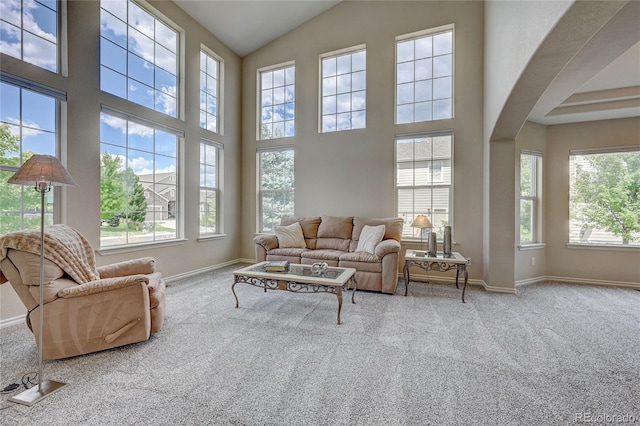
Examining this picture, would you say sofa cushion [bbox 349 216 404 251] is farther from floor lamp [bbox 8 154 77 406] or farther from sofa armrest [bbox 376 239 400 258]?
floor lamp [bbox 8 154 77 406]

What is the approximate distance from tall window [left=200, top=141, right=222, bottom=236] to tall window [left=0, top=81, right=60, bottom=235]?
220cm

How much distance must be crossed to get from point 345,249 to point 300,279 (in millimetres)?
1837

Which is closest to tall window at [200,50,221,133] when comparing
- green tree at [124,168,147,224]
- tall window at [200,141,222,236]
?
tall window at [200,141,222,236]

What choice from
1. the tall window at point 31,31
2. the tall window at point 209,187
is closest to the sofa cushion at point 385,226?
the tall window at point 209,187

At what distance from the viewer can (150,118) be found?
161 inches

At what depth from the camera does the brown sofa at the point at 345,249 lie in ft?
12.5

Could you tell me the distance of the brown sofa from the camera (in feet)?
12.5

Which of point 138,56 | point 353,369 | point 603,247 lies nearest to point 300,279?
point 353,369

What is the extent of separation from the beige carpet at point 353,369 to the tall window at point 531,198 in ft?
5.17

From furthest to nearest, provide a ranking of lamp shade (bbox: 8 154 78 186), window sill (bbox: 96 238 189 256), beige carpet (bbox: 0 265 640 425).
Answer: window sill (bbox: 96 238 189 256)
lamp shade (bbox: 8 154 78 186)
beige carpet (bbox: 0 265 640 425)

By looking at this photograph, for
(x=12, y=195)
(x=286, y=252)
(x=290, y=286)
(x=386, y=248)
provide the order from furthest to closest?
(x=286, y=252), (x=386, y=248), (x=290, y=286), (x=12, y=195)

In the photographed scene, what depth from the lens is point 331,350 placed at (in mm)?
2311

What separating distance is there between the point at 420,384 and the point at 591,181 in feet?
15.8

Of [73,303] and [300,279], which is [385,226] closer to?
[300,279]
